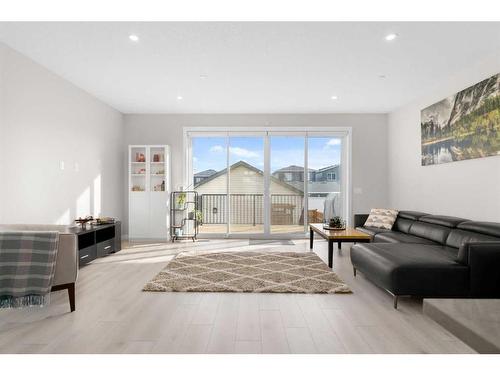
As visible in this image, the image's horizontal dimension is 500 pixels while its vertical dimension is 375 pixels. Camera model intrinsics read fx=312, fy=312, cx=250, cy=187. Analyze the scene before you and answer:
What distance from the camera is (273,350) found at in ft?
6.85

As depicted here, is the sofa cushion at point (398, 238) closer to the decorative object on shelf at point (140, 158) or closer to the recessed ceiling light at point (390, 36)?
the recessed ceiling light at point (390, 36)

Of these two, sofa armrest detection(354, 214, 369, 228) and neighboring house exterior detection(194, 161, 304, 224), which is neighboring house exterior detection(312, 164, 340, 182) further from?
sofa armrest detection(354, 214, 369, 228)

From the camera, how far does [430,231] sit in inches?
166

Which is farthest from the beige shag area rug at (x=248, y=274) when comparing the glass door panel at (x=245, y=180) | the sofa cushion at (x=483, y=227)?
the glass door panel at (x=245, y=180)

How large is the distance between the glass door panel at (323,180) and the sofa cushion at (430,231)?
237 cm

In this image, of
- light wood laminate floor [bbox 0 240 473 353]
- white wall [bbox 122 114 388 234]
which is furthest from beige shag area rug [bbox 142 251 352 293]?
white wall [bbox 122 114 388 234]

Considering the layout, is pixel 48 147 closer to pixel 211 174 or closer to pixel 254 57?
pixel 254 57

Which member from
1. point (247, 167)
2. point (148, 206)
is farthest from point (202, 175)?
point (148, 206)

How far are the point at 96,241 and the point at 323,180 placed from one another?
15.4 feet

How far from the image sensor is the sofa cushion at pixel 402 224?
16.0 ft

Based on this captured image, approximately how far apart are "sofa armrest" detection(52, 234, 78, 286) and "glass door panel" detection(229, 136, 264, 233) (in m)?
4.33

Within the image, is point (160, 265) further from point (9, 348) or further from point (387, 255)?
point (387, 255)

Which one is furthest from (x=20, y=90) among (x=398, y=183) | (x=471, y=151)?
(x=398, y=183)

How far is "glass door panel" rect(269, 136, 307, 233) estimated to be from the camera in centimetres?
698
